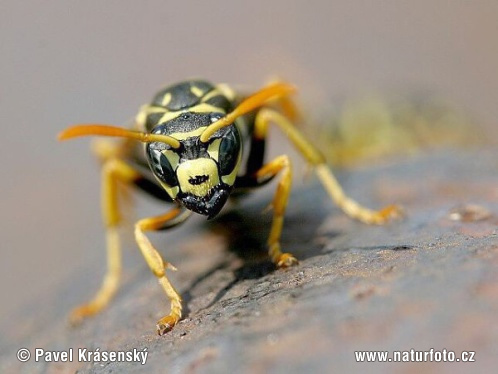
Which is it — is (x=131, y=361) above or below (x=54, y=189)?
above

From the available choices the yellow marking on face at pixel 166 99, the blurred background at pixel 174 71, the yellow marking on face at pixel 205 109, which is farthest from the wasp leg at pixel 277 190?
the blurred background at pixel 174 71

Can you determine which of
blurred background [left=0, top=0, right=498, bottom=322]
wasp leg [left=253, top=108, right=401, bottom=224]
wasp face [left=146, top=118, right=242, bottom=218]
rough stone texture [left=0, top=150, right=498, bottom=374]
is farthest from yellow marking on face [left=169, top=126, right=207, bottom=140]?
blurred background [left=0, top=0, right=498, bottom=322]

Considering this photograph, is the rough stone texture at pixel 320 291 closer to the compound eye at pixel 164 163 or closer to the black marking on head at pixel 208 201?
the black marking on head at pixel 208 201

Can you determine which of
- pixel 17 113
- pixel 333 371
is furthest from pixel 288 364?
pixel 17 113

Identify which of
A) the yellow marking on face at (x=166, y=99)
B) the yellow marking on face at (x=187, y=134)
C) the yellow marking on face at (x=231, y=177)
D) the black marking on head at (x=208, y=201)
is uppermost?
the yellow marking on face at (x=166, y=99)

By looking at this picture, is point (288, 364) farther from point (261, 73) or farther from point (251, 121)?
point (261, 73)

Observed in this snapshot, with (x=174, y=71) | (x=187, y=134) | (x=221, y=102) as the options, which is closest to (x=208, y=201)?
(x=187, y=134)

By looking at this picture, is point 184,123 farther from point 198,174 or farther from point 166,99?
point 166,99
